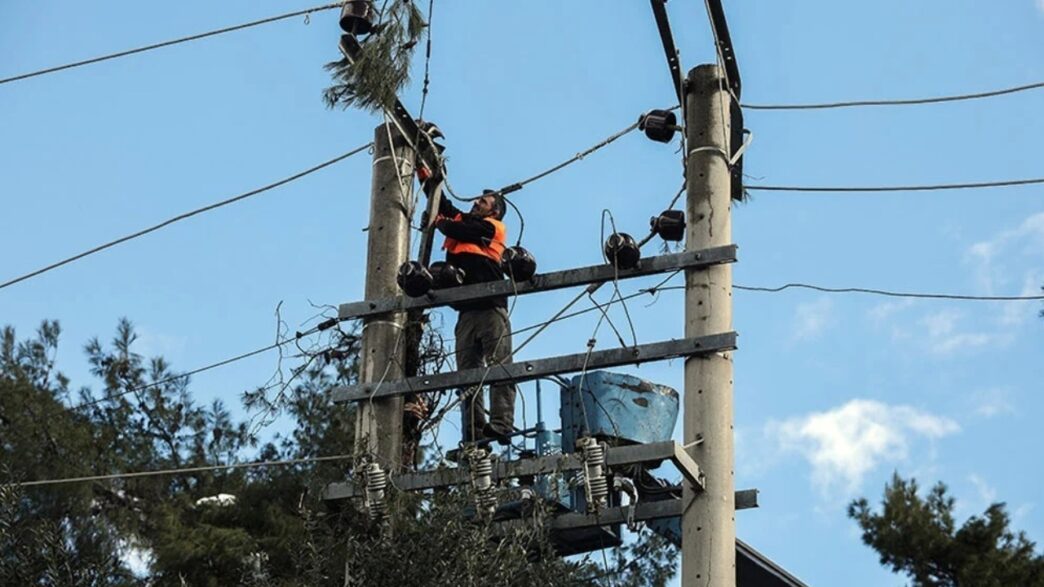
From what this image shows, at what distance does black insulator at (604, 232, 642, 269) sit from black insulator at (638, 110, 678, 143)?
0.76m

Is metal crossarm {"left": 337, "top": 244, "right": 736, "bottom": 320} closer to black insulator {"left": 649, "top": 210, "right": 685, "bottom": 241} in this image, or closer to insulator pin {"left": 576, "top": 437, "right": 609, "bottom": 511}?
black insulator {"left": 649, "top": 210, "right": 685, "bottom": 241}

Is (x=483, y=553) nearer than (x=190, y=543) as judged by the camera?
Yes

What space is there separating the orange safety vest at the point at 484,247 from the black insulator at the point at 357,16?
54.9 inches

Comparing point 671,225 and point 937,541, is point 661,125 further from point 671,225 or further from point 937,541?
point 937,541

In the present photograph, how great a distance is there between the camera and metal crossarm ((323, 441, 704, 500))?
873 cm

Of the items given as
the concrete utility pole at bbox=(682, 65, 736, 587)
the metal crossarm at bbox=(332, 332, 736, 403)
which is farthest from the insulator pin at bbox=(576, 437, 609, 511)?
the metal crossarm at bbox=(332, 332, 736, 403)

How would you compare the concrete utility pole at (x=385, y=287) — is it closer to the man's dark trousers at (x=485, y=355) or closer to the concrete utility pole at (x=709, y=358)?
the man's dark trousers at (x=485, y=355)

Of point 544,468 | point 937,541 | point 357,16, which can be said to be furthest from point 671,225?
point 937,541

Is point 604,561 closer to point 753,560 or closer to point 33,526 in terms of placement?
point 33,526

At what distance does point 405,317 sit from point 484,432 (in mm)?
751

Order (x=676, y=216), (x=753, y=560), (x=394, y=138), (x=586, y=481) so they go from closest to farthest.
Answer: (x=586, y=481) → (x=676, y=216) → (x=394, y=138) → (x=753, y=560)

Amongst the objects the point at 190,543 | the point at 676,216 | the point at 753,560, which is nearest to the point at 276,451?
the point at 190,543

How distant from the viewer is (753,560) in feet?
43.1

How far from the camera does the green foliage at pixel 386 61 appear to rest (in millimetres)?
Answer: 9891
